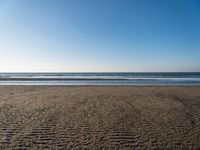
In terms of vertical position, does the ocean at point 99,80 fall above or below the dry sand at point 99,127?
above

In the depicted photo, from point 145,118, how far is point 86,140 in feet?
9.65

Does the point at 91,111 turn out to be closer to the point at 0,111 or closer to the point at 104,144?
the point at 104,144

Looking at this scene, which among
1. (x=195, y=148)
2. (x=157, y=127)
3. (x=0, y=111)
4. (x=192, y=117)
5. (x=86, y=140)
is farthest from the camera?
(x=0, y=111)

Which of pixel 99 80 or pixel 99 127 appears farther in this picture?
pixel 99 80

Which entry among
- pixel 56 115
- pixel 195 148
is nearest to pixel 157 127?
pixel 195 148

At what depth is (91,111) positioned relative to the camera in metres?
8.29

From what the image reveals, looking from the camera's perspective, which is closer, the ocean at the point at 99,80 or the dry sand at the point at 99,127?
the dry sand at the point at 99,127

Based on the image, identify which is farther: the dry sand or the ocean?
the ocean

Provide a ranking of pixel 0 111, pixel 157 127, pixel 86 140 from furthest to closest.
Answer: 1. pixel 0 111
2. pixel 157 127
3. pixel 86 140

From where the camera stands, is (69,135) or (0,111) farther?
(0,111)

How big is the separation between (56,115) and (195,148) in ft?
16.3

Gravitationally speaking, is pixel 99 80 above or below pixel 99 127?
above

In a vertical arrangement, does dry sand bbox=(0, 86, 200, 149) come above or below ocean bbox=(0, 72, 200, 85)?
below

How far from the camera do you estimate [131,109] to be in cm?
870
